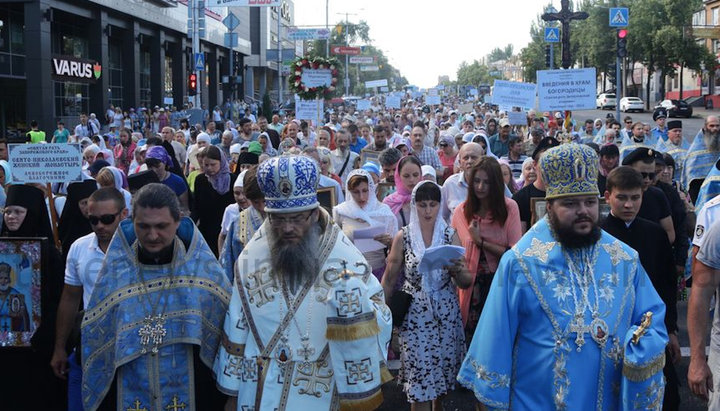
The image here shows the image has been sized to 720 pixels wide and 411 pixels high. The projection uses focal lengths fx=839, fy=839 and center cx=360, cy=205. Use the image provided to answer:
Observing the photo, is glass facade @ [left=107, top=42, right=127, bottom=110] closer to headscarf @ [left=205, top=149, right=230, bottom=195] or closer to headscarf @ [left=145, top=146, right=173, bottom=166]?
headscarf @ [left=145, top=146, right=173, bottom=166]

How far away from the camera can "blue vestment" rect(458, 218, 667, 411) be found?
380 centimetres

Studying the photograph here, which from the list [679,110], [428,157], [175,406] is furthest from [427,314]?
[679,110]

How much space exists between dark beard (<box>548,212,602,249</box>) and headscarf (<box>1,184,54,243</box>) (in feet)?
13.2

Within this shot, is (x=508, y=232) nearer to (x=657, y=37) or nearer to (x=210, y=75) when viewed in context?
(x=210, y=75)

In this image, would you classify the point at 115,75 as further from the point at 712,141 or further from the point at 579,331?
the point at 579,331

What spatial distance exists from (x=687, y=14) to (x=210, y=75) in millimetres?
37266

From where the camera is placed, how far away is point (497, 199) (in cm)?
637

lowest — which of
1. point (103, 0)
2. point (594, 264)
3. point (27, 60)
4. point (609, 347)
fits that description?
point (609, 347)

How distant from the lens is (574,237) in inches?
154

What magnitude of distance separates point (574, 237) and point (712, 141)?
8.35 meters

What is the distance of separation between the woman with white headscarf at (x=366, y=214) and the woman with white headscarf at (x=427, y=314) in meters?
1.17

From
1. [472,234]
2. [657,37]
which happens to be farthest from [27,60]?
[657,37]

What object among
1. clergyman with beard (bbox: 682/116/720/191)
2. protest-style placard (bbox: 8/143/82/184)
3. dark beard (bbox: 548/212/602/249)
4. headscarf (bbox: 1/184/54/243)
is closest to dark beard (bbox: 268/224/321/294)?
dark beard (bbox: 548/212/602/249)

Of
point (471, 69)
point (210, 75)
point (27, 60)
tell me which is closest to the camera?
point (27, 60)
